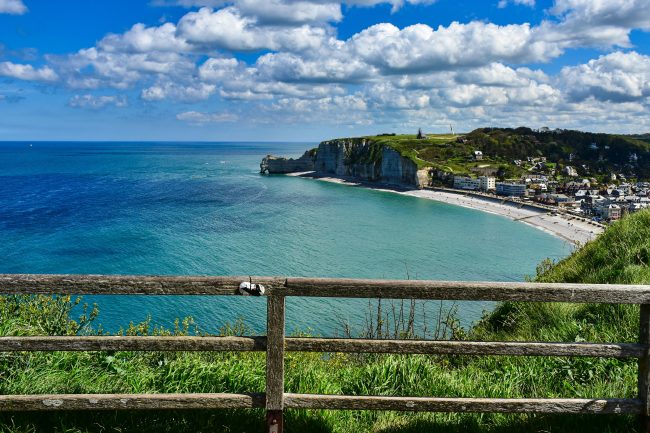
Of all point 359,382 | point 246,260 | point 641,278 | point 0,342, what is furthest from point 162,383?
point 246,260

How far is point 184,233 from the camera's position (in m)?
68.9

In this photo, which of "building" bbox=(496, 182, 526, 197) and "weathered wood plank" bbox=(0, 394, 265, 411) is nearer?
"weathered wood plank" bbox=(0, 394, 265, 411)

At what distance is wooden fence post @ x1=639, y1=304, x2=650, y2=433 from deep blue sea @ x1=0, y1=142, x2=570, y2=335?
1425cm

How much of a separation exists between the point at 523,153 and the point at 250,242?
148m

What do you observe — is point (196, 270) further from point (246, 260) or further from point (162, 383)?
point (162, 383)

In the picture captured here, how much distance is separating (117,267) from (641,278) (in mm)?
47523

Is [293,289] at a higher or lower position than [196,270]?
higher

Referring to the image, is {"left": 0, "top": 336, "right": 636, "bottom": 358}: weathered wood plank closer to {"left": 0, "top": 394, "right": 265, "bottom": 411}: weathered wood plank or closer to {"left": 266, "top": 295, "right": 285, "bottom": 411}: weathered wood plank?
{"left": 266, "top": 295, "right": 285, "bottom": 411}: weathered wood plank

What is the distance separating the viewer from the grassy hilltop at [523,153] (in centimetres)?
15650

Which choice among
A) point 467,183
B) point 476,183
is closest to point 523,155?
point 476,183

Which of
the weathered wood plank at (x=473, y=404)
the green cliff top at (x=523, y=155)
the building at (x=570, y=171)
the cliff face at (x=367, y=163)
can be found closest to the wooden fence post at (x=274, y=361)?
the weathered wood plank at (x=473, y=404)

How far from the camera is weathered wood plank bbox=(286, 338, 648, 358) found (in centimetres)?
432

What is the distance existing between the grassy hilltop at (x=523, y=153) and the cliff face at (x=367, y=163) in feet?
9.87

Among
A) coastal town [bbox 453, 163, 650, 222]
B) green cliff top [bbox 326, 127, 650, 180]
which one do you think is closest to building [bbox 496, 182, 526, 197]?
coastal town [bbox 453, 163, 650, 222]
